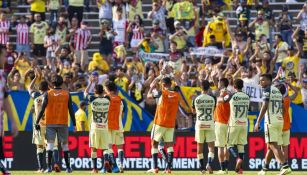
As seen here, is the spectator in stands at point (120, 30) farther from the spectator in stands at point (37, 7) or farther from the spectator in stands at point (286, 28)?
the spectator in stands at point (286, 28)

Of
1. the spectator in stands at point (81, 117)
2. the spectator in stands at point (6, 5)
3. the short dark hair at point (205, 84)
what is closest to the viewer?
the short dark hair at point (205, 84)

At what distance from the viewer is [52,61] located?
3691 centimetres

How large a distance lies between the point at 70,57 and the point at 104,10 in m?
2.69

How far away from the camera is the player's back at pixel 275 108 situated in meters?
25.4

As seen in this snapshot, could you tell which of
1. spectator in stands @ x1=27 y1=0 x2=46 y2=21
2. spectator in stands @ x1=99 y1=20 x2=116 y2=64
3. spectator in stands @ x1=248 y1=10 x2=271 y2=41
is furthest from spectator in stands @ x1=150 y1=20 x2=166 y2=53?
spectator in stands @ x1=27 y1=0 x2=46 y2=21

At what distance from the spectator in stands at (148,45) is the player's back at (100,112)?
9.52 meters

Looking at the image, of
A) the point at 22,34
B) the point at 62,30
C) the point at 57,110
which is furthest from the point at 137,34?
the point at 57,110

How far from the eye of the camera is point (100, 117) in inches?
1082

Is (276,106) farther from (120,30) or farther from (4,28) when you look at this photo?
(4,28)

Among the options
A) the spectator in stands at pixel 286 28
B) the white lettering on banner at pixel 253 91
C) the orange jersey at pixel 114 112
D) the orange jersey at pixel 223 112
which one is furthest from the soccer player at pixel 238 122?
the spectator in stands at pixel 286 28

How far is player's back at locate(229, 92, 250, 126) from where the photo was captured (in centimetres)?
2712

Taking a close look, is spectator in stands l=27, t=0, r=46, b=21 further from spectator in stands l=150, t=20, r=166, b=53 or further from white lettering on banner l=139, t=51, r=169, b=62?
white lettering on banner l=139, t=51, r=169, b=62

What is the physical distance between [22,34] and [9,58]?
1798 millimetres

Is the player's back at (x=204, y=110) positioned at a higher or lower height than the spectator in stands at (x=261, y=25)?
lower
